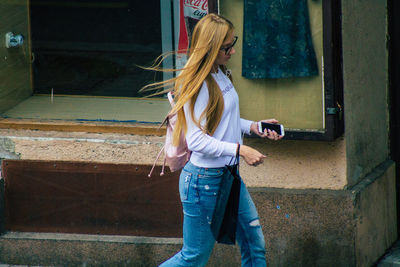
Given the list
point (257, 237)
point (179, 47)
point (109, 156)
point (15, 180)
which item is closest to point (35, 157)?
point (15, 180)

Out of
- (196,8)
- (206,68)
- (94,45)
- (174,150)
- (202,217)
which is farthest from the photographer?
(94,45)

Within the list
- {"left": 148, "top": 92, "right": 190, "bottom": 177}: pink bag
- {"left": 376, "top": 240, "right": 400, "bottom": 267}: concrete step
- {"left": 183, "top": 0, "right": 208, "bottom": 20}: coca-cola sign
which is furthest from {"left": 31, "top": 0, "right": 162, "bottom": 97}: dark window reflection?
{"left": 376, "top": 240, "right": 400, "bottom": 267}: concrete step

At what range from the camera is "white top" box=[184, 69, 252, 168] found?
12.2ft

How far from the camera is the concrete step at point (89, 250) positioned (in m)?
5.58

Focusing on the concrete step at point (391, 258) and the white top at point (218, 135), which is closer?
the white top at point (218, 135)

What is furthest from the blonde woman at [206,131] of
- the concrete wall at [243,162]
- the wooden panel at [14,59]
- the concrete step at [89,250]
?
the wooden panel at [14,59]

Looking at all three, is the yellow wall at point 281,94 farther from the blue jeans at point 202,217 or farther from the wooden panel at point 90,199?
the blue jeans at point 202,217

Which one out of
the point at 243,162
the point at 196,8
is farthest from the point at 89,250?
the point at 196,8

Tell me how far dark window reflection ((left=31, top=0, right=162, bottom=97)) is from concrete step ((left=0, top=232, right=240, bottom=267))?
1.20 m

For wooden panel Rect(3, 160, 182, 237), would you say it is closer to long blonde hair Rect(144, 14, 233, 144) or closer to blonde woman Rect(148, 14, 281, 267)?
blonde woman Rect(148, 14, 281, 267)

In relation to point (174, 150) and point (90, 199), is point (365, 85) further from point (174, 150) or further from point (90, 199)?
point (90, 199)

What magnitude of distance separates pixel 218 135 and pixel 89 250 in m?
2.27

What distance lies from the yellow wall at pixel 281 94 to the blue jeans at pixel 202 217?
1145mm

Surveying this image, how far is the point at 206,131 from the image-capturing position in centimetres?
379
